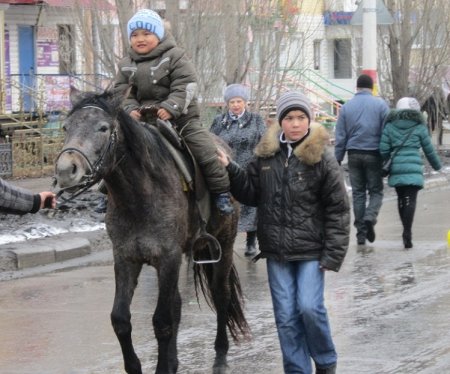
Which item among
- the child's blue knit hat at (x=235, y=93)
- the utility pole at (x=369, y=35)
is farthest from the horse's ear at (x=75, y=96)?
the utility pole at (x=369, y=35)

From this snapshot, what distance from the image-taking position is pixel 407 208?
569 inches

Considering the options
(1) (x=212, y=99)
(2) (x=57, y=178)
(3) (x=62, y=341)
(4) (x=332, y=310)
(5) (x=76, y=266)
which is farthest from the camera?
(1) (x=212, y=99)

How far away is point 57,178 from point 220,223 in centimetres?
203

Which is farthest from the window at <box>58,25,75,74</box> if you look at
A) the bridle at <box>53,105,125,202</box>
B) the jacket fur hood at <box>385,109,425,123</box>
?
the bridle at <box>53,105,125,202</box>

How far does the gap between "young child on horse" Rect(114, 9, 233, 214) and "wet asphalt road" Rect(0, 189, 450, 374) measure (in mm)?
1311

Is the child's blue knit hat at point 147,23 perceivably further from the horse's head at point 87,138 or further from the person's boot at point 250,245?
the person's boot at point 250,245

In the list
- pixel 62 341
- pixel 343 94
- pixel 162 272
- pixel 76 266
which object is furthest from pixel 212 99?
pixel 343 94

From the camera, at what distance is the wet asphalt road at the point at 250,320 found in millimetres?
8398

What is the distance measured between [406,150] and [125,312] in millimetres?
7502

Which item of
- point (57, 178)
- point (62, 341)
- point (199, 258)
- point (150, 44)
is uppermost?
point (150, 44)

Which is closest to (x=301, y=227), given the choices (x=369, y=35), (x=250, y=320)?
(x=250, y=320)

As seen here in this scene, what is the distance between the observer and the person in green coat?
564 inches

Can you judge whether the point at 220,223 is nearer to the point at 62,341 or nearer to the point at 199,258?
the point at 199,258

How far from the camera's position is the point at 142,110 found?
324 inches
